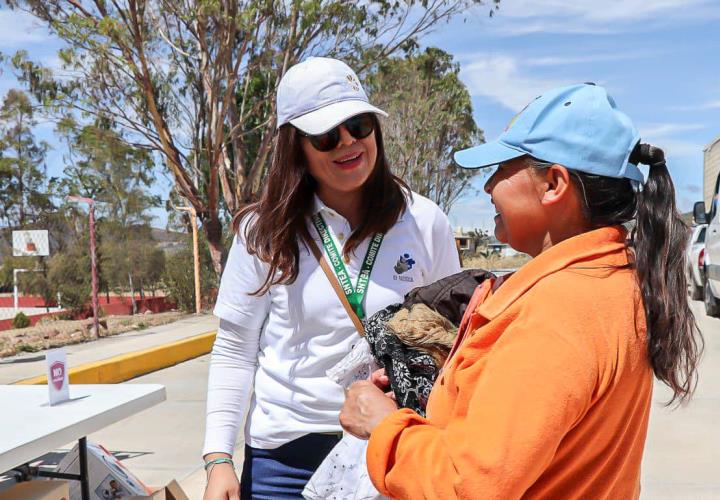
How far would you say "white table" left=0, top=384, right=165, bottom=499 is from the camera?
251 cm

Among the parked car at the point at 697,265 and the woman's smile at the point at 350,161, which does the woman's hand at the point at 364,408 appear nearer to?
the woman's smile at the point at 350,161

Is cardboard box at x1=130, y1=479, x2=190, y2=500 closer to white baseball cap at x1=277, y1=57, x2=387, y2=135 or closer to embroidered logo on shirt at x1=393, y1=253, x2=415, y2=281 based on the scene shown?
embroidered logo on shirt at x1=393, y1=253, x2=415, y2=281

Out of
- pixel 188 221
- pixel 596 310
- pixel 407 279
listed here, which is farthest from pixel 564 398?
pixel 188 221

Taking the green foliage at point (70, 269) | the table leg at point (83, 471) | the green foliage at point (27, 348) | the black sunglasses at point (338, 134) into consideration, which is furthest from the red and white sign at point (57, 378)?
the green foliage at point (70, 269)

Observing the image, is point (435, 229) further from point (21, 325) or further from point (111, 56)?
point (21, 325)

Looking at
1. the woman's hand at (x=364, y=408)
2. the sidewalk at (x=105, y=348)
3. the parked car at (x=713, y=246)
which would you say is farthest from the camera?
the parked car at (x=713, y=246)

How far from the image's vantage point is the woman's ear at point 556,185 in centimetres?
133

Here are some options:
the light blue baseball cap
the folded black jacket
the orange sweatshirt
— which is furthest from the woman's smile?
the orange sweatshirt

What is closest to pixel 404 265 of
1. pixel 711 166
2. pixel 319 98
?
pixel 319 98

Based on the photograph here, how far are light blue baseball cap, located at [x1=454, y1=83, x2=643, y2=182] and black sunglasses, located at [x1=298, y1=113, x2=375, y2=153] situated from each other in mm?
778

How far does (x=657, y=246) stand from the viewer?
129cm

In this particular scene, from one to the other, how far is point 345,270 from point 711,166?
588 inches

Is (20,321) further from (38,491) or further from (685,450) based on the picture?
(38,491)

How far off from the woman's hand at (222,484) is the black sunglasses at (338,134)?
865mm
